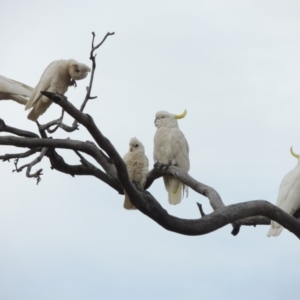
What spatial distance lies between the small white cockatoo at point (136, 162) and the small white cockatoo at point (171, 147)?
0.84 metres

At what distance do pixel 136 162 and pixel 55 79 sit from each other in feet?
2.54

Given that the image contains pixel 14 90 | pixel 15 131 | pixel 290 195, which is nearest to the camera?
pixel 15 131

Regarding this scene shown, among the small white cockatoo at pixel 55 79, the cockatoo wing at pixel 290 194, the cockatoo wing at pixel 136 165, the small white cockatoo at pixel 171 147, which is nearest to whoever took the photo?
the cockatoo wing at pixel 136 165

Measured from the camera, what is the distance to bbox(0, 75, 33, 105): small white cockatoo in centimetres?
509

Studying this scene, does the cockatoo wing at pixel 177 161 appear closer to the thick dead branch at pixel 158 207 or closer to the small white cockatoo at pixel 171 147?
the small white cockatoo at pixel 171 147

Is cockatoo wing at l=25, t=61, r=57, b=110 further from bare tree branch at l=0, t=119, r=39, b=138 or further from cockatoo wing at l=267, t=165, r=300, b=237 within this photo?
cockatoo wing at l=267, t=165, r=300, b=237

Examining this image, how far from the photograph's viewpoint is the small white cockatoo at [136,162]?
15.1 ft

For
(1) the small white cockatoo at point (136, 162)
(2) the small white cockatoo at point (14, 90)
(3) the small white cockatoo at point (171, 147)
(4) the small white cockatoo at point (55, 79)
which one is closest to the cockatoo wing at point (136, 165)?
(1) the small white cockatoo at point (136, 162)

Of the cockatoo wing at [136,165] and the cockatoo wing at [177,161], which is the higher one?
the cockatoo wing at [177,161]

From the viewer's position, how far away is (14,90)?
5.09 metres

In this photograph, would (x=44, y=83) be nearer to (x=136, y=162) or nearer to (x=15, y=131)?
(x=15, y=131)

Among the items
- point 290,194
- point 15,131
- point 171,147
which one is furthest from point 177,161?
point 15,131

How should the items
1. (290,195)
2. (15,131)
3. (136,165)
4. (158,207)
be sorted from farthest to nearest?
(290,195), (136,165), (15,131), (158,207)

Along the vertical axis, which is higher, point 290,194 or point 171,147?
point 171,147
